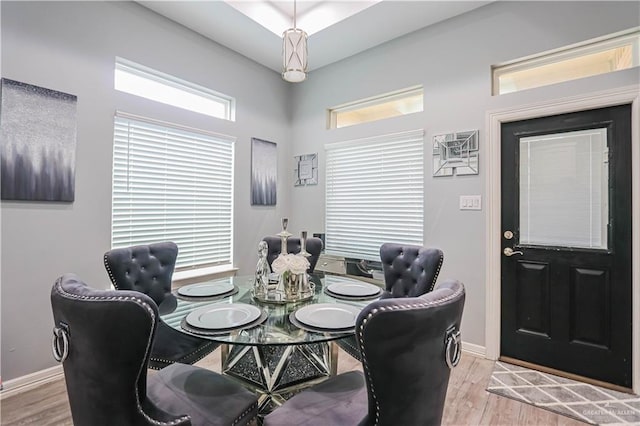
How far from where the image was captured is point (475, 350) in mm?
2771

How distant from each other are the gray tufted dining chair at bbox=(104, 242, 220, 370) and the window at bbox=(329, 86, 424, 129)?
2.47 meters

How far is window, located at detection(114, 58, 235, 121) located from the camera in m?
2.77

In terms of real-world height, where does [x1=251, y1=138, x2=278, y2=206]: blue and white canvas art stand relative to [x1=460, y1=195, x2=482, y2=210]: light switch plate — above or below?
above

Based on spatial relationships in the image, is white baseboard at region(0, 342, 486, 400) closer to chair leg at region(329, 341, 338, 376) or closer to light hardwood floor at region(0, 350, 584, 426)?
light hardwood floor at region(0, 350, 584, 426)

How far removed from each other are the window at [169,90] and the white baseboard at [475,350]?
131 inches

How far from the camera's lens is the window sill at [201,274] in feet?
9.91

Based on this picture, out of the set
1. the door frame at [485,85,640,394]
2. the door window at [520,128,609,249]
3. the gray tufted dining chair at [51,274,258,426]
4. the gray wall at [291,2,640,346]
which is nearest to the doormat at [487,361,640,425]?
the door frame at [485,85,640,394]

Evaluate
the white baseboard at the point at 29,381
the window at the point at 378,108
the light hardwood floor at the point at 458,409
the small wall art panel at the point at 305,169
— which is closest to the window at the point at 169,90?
the small wall art panel at the point at 305,169

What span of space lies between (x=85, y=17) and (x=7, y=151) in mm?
1205

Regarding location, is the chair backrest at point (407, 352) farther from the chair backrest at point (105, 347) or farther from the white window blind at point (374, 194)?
the white window blind at point (374, 194)

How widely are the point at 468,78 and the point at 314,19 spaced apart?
1585mm

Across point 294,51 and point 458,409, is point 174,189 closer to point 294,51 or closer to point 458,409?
point 294,51

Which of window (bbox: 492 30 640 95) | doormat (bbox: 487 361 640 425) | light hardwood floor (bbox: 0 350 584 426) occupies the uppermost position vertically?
window (bbox: 492 30 640 95)

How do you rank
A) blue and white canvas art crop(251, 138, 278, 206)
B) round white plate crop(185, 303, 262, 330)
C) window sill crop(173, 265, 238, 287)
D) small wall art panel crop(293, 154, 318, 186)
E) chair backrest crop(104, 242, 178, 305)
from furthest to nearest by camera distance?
small wall art panel crop(293, 154, 318, 186) → blue and white canvas art crop(251, 138, 278, 206) → window sill crop(173, 265, 238, 287) → chair backrest crop(104, 242, 178, 305) → round white plate crop(185, 303, 262, 330)
